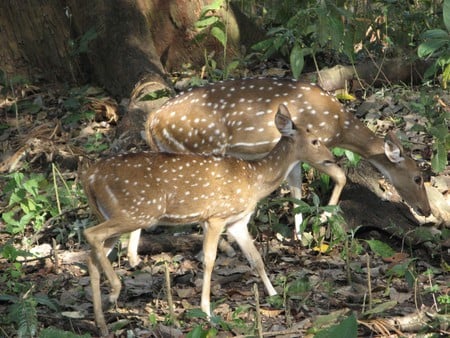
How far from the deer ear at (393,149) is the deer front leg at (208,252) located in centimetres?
236

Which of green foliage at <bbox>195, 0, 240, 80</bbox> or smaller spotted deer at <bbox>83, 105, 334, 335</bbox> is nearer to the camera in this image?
smaller spotted deer at <bbox>83, 105, 334, 335</bbox>

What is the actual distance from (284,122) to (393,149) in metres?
1.65

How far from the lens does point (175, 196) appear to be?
6758 millimetres

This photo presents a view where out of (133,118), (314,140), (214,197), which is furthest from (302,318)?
(133,118)

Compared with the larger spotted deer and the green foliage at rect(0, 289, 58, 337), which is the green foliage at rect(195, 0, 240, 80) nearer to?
the larger spotted deer

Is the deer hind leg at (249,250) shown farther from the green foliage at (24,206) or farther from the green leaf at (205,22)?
the green leaf at (205,22)

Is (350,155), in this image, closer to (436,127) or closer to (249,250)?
(436,127)

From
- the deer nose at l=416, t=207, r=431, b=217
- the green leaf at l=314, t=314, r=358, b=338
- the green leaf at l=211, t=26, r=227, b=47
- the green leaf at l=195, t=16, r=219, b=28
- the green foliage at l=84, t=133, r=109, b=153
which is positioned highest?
the green leaf at l=314, t=314, r=358, b=338

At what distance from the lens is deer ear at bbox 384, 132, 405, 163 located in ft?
28.0

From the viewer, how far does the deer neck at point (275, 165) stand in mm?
7199

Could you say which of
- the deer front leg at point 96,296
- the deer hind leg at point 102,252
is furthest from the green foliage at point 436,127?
the deer front leg at point 96,296

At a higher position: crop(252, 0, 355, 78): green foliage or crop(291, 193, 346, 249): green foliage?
crop(252, 0, 355, 78): green foliage


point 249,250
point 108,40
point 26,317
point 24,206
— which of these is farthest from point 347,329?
point 108,40

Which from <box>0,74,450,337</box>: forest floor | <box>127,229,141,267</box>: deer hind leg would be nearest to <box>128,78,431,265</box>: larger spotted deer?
<box>0,74,450,337</box>: forest floor
